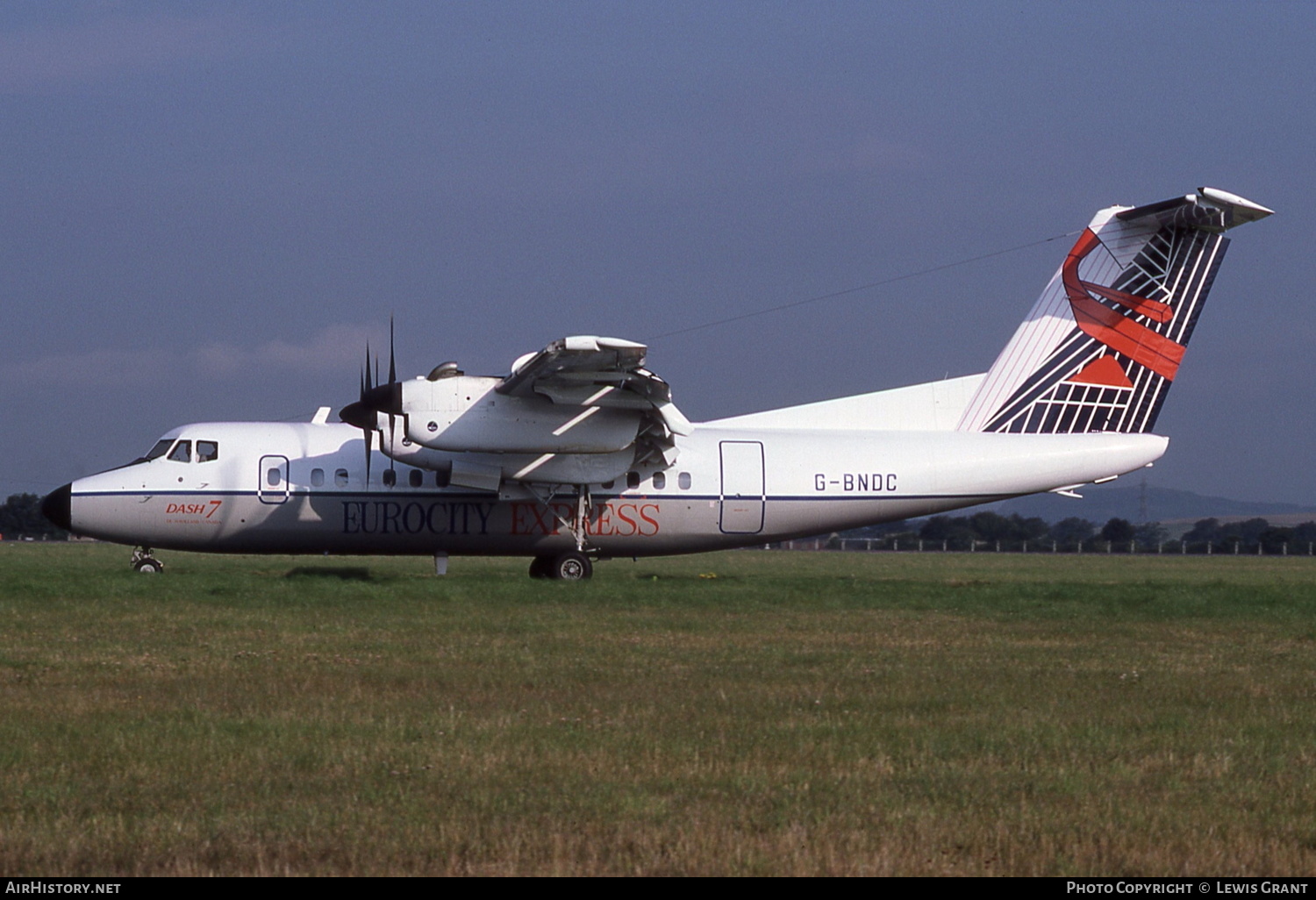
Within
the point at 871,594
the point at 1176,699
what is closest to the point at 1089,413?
the point at 871,594

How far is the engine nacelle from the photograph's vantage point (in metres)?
22.0

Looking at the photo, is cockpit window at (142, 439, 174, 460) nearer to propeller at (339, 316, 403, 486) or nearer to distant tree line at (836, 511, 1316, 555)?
propeller at (339, 316, 403, 486)

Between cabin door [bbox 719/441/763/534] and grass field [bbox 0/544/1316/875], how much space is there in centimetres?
740

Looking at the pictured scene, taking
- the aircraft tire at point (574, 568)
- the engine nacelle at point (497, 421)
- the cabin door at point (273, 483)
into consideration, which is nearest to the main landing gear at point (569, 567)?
the aircraft tire at point (574, 568)

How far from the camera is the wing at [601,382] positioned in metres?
20.7

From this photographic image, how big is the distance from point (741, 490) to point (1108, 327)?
7458mm

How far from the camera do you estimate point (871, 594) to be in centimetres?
2083

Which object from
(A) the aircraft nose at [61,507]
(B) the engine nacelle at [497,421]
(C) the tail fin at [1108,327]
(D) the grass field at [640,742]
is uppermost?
(C) the tail fin at [1108,327]

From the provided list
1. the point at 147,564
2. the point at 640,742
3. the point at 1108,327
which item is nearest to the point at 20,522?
the point at 147,564

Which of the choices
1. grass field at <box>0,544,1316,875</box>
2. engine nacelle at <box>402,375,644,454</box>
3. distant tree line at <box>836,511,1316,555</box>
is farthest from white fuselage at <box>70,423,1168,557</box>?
distant tree line at <box>836,511,1316,555</box>

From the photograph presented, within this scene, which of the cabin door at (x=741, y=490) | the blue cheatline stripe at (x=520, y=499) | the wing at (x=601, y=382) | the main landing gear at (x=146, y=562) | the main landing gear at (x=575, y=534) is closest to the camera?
the wing at (x=601, y=382)

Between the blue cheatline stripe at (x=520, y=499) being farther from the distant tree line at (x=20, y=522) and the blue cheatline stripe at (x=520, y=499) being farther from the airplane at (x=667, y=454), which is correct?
the distant tree line at (x=20, y=522)

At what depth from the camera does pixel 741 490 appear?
2492 cm

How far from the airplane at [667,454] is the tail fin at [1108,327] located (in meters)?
0.03
